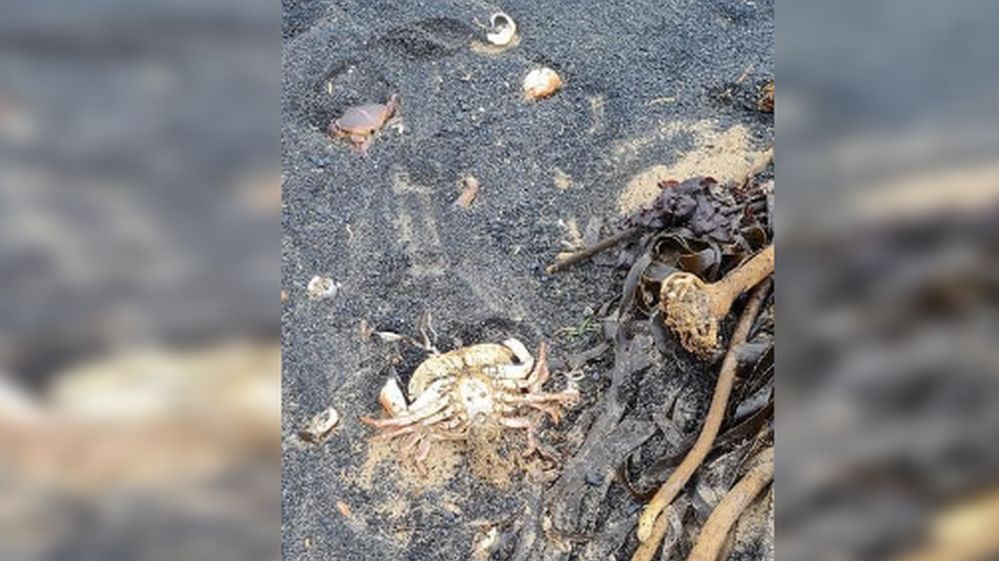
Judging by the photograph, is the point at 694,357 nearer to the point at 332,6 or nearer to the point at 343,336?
the point at 343,336

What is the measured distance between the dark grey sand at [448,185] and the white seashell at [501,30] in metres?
0.03

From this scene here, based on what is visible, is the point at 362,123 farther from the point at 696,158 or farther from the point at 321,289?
the point at 696,158

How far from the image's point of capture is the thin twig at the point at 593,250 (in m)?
2.55

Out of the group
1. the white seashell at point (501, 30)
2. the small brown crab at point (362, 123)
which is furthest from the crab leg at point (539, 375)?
the white seashell at point (501, 30)

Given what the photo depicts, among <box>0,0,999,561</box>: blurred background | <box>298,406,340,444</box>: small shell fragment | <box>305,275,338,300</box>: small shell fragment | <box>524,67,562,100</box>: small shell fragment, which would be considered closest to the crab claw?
<box>298,406,340,444</box>: small shell fragment

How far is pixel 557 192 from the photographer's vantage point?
2730 mm

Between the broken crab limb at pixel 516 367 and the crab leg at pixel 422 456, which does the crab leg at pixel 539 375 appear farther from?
the crab leg at pixel 422 456

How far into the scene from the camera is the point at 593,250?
2570 millimetres

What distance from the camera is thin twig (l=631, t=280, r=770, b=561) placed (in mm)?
2107
